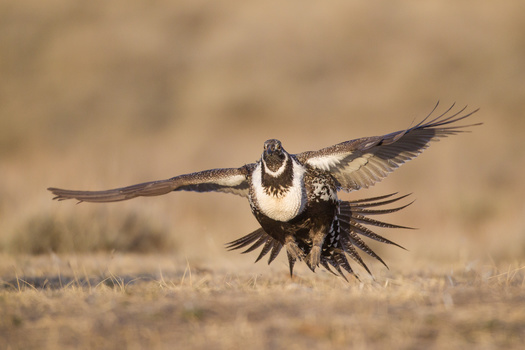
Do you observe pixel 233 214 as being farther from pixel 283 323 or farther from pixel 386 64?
pixel 386 64

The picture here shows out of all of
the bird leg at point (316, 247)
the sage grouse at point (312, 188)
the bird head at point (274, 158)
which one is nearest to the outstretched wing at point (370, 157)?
the sage grouse at point (312, 188)

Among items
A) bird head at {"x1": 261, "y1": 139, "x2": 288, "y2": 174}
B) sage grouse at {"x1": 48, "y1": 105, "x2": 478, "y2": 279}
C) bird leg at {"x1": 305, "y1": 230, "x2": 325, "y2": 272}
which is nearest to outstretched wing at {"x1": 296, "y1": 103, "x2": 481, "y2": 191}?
sage grouse at {"x1": 48, "y1": 105, "x2": 478, "y2": 279}

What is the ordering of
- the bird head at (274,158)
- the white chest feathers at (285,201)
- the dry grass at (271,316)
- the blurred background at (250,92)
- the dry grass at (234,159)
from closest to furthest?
the dry grass at (271,316), the dry grass at (234,159), the white chest feathers at (285,201), the bird head at (274,158), the blurred background at (250,92)

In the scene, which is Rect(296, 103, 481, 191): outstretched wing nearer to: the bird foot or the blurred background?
the bird foot

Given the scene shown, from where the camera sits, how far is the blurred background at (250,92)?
14.2 meters

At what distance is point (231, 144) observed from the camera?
783 inches

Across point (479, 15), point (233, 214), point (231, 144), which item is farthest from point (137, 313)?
point (479, 15)

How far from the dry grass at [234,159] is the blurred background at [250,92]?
0.31 feet

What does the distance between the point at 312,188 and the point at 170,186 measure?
1.14 meters

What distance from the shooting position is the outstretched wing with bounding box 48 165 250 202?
18.7 feet

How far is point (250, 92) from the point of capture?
30.7 m

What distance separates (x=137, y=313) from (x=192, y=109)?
2608 centimetres

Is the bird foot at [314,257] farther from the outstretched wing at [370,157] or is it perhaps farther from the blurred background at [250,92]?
Answer: the blurred background at [250,92]

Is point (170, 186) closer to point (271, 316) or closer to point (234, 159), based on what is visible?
point (271, 316)
